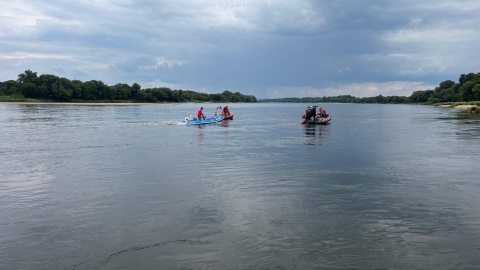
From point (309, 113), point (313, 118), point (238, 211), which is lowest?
point (238, 211)

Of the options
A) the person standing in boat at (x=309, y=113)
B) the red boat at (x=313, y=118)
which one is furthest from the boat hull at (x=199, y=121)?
the person standing in boat at (x=309, y=113)

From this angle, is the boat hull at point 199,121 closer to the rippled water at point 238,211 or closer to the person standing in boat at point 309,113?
the person standing in boat at point 309,113

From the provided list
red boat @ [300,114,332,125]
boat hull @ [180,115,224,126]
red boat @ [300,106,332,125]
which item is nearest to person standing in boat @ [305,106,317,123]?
red boat @ [300,106,332,125]

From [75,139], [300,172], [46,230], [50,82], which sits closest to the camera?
[46,230]

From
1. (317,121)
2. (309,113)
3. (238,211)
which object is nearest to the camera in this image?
(238,211)

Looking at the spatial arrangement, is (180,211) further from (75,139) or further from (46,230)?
(75,139)

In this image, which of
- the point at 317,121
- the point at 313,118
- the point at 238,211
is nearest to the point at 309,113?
the point at 313,118

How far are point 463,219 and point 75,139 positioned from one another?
104 ft

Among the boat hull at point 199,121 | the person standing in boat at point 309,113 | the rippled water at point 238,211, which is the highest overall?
the person standing in boat at point 309,113

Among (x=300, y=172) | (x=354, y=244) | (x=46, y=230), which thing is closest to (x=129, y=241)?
(x=46, y=230)

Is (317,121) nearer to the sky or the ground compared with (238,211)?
nearer to the sky

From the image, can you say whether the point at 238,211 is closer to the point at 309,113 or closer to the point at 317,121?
the point at 309,113

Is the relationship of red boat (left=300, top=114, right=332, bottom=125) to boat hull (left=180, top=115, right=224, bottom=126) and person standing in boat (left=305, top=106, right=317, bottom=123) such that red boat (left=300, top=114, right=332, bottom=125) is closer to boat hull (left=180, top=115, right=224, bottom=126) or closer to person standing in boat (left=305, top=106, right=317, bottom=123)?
person standing in boat (left=305, top=106, right=317, bottom=123)

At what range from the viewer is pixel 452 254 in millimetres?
10172
